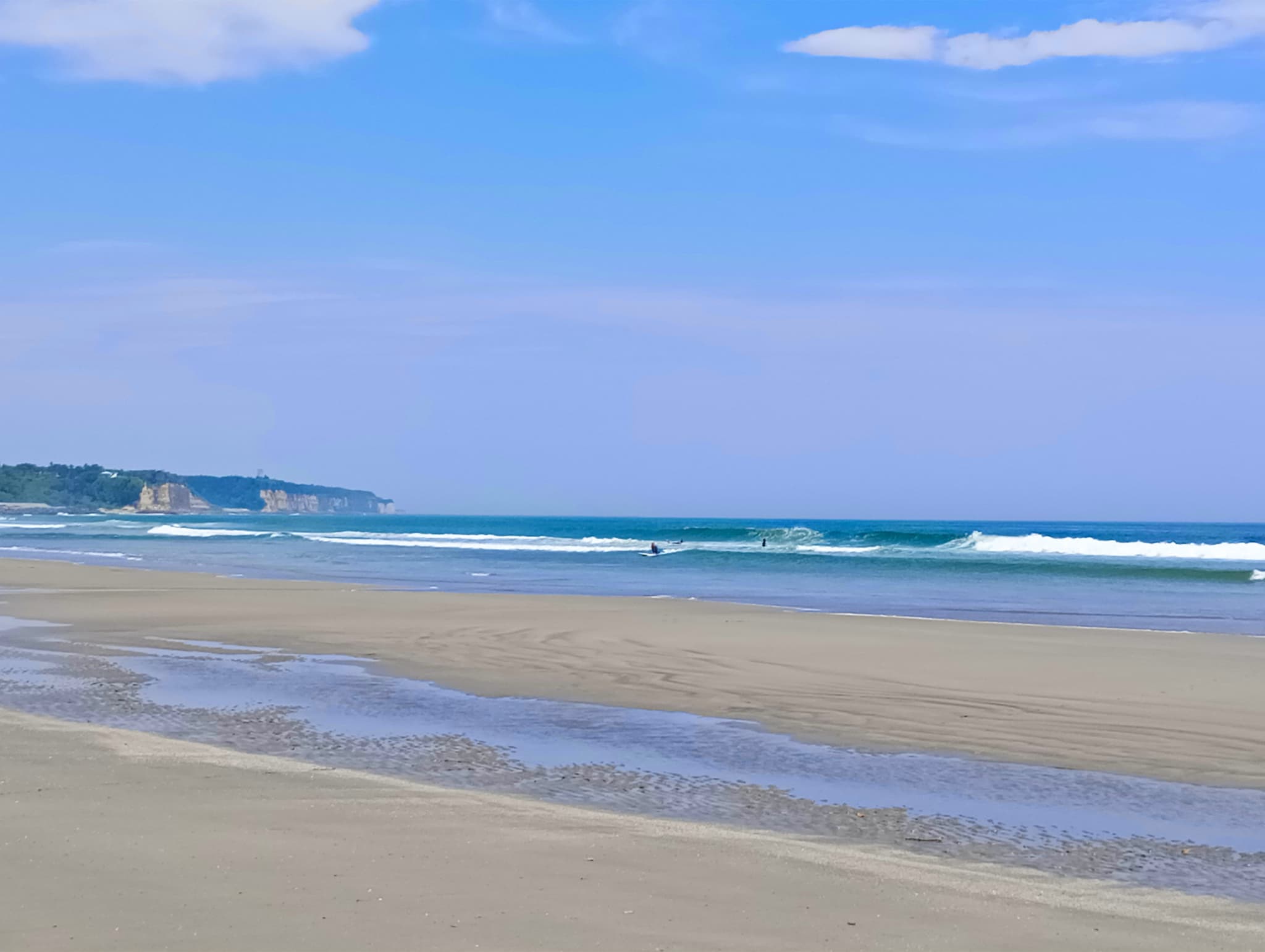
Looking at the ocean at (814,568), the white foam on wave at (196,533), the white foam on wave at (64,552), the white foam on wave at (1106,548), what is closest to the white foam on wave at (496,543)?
the ocean at (814,568)

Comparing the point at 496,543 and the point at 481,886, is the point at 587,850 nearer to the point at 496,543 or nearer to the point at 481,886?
the point at 481,886

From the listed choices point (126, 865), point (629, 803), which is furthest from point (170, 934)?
point (629, 803)

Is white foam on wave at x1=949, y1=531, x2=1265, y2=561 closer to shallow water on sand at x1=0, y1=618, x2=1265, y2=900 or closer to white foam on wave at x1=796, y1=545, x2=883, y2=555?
white foam on wave at x1=796, y1=545, x2=883, y2=555

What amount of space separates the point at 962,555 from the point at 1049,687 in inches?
1555

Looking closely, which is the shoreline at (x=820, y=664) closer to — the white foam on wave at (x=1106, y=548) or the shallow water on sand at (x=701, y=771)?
the shallow water on sand at (x=701, y=771)

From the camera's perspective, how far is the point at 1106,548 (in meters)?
56.6

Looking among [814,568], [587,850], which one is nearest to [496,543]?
[814,568]

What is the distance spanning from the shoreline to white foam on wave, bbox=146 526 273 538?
187 feet

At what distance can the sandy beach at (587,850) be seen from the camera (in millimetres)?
4984

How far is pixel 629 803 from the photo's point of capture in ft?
24.9

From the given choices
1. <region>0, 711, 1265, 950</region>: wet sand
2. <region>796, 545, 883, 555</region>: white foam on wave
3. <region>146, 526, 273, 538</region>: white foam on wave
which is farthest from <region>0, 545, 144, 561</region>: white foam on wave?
<region>0, 711, 1265, 950</region>: wet sand

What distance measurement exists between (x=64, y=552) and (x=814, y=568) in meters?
33.0

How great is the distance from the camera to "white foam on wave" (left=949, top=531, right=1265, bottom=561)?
170 feet

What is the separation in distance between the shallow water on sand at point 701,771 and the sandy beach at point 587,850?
1.35 ft
